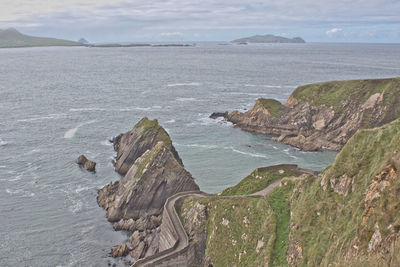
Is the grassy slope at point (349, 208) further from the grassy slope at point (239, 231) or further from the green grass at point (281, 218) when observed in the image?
the grassy slope at point (239, 231)

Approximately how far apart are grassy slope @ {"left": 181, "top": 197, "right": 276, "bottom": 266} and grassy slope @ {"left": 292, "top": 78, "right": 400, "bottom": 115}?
222 ft

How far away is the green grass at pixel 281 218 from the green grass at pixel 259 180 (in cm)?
458

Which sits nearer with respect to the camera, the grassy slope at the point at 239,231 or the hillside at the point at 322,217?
the hillside at the point at 322,217

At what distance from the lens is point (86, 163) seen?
7700cm

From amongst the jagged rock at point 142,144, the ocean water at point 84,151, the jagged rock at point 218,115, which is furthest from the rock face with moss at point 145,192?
the jagged rock at point 218,115

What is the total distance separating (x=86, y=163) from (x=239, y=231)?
149 feet

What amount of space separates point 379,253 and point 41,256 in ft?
139

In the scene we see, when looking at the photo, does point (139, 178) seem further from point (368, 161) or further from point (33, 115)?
point (33, 115)

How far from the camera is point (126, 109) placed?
415 feet

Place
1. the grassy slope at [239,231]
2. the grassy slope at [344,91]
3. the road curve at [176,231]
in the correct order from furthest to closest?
the grassy slope at [344,91]
the road curve at [176,231]
the grassy slope at [239,231]

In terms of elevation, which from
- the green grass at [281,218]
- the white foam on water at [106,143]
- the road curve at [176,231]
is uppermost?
the green grass at [281,218]

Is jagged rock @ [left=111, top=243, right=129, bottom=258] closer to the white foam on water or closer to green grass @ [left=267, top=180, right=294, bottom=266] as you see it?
green grass @ [left=267, top=180, right=294, bottom=266]

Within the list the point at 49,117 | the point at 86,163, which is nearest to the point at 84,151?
the point at 86,163

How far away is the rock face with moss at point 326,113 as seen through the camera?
310 ft
